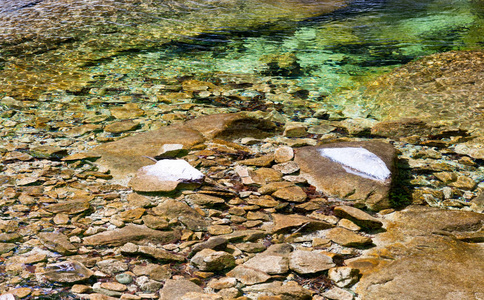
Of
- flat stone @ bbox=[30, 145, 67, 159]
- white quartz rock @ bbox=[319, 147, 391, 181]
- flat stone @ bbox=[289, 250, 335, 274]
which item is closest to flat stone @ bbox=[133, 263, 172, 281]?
flat stone @ bbox=[289, 250, 335, 274]

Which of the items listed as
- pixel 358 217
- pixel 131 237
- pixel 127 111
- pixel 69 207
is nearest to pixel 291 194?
pixel 358 217

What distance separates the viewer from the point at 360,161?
132 inches

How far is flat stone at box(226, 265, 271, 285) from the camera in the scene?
2.21 metres

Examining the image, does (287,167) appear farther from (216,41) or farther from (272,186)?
(216,41)

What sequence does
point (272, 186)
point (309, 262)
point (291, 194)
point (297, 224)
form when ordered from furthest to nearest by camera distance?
point (272, 186) → point (291, 194) → point (297, 224) → point (309, 262)

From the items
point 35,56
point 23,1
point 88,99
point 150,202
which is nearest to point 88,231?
point 150,202

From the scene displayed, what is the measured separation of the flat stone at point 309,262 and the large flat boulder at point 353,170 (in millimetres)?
784

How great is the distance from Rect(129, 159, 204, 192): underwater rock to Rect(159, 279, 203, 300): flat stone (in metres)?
0.99

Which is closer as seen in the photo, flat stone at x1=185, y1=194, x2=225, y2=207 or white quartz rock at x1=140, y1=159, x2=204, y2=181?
flat stone at x1=185, y1=194, x2=225, y2=207

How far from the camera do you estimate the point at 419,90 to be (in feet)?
16.7

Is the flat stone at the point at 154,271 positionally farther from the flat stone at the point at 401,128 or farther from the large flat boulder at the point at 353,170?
the flat stone at the point at 401,128

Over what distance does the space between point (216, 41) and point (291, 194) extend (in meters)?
4.80

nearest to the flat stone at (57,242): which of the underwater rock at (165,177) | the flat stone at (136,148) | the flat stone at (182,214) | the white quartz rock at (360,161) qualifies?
the flat stone at (182,214)

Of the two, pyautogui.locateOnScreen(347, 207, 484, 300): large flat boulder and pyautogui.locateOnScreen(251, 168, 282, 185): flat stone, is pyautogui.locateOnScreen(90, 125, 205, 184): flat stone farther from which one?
pyautogui.locateOnScreen(347, 207, 484, 300): large flat boulder
